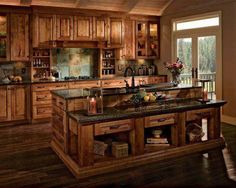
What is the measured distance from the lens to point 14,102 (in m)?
6.81

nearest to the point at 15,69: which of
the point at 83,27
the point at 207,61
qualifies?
the point at 83,27

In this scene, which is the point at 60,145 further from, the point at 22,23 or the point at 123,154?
the point at 22,23

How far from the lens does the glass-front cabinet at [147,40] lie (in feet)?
28.7

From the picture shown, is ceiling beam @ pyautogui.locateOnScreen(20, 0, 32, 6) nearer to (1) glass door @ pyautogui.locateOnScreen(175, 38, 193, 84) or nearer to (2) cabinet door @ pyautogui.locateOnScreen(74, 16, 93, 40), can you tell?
(2) cabinet door @ pyautogui.locateOnScreen(74, 16, 93, 40)

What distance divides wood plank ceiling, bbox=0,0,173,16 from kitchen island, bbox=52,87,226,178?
3.46 metres

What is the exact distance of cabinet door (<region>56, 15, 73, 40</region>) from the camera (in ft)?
24.3

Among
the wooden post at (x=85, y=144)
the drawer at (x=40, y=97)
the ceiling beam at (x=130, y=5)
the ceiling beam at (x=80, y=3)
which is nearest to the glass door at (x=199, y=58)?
the ceiling beam at (x=130, y=5)

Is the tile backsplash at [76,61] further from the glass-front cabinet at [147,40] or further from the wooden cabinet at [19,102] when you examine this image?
the glass-front cabinet at [147,40]

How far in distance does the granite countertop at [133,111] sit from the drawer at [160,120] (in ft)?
0.21

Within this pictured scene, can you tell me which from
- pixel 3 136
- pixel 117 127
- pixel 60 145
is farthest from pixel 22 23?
pixel 117 127

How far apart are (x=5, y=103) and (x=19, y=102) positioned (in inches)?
12.2

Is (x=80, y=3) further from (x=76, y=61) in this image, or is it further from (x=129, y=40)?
(x=129, y=40)

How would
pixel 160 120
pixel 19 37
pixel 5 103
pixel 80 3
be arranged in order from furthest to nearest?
pixel 80 3 → pixel 19 37 → pixel 5 103 → pixel 160 120

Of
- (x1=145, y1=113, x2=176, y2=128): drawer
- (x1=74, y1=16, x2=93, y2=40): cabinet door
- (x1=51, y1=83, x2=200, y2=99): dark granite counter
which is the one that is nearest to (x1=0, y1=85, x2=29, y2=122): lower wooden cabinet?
(x1=74, y1=16, x2=93, y2=40): cabinet door
